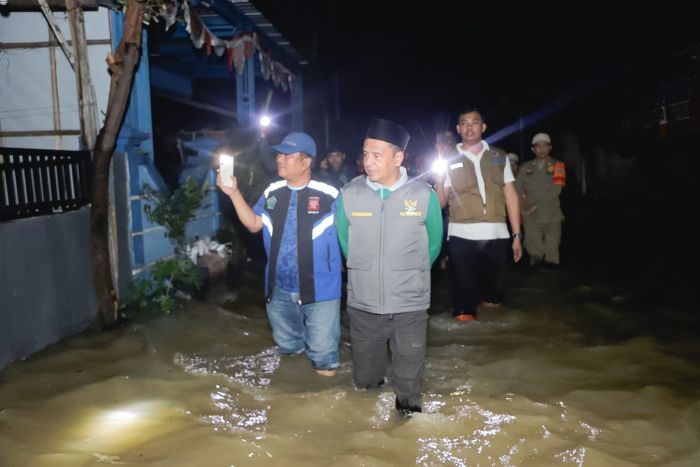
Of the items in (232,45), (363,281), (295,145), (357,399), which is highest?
(232,45)

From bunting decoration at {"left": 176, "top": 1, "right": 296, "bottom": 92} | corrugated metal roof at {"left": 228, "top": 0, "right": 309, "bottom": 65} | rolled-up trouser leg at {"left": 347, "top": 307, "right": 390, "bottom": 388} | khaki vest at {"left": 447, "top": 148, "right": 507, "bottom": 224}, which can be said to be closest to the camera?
rolled-up trouser leg at {"left": 347, "top": 307, "right": 390, "bottom": 388}

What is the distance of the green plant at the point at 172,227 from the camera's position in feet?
23.1

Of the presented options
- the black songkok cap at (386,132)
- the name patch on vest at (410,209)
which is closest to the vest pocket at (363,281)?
the name patch on vest at (410,209)

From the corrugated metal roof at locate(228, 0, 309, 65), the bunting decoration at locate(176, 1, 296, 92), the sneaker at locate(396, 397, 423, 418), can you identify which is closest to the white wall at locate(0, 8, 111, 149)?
the bunting decoration at locate(176, 1, 296, 92)

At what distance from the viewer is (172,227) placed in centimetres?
747

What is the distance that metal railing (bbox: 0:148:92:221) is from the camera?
16.8 ft

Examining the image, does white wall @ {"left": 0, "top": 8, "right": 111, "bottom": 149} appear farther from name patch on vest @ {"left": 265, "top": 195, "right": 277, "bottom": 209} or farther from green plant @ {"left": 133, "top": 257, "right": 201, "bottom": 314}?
name patch on vest @ {"left": 265, "top": 195, "right": 277, "bottom": 209}

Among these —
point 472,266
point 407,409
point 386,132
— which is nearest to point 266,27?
point 472,266

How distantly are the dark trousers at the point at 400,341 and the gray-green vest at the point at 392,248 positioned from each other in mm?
89

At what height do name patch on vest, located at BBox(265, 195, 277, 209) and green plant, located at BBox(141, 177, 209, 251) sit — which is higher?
name patch on vest, located at BBox(265, 195, 277, 209)

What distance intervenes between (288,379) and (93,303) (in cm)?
255

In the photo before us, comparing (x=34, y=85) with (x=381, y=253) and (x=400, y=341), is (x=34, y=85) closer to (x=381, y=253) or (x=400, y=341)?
(x=381, y=253)

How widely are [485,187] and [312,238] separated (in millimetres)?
2267

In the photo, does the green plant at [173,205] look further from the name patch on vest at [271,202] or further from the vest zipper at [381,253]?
the vest zipper at [381,253]
